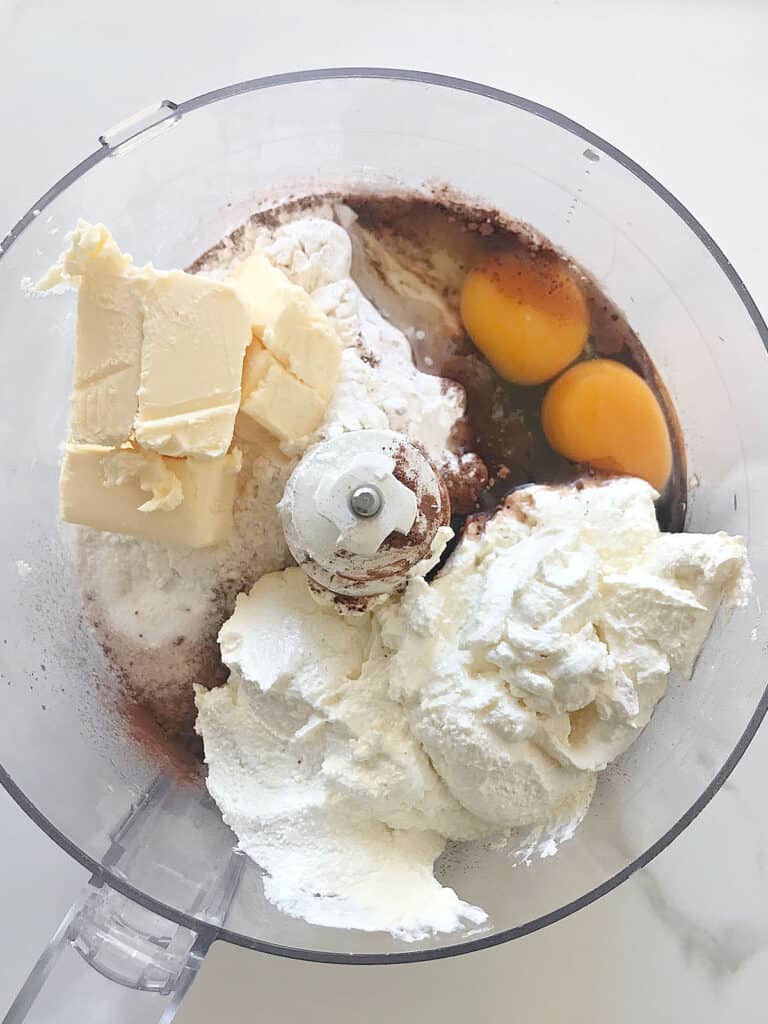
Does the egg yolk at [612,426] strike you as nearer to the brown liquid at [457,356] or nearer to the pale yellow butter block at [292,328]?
the brown liquid at [457,356]

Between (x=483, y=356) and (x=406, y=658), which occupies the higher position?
(x=483, y=356)

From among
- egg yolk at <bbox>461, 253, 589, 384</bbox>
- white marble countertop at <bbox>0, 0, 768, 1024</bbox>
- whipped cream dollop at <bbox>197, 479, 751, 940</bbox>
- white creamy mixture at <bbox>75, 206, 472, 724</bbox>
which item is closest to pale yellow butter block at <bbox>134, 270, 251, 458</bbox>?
white creamy mixture at <bbox>75, 206, 472, 724</bbox>

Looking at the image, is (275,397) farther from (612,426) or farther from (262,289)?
(612,426)

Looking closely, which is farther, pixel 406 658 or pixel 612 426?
pixel 612 426

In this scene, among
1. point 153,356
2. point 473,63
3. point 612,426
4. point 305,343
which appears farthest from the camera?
point 473,63

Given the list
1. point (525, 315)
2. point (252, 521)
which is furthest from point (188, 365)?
point (525, 315)

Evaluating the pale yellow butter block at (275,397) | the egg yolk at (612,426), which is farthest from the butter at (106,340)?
the egg yolk at (612,426)
